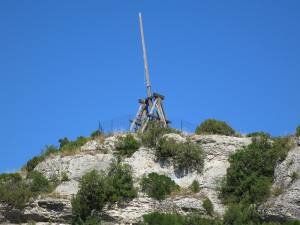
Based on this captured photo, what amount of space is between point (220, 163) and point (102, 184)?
5898 millimetres

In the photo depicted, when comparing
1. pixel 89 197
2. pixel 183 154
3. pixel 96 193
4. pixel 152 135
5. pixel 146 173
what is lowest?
pixel 89 197

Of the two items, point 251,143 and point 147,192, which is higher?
point 251,143

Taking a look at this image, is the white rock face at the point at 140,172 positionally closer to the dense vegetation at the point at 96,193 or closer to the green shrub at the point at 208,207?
the green shrub at the point at 208,207

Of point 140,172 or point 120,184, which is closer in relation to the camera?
point 120,184

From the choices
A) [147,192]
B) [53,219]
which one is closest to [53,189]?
[53,219]

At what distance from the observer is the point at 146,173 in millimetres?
34562

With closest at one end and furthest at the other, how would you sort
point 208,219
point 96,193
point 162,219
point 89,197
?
point 162,219
point 208,219
point 96,193
point 89,197

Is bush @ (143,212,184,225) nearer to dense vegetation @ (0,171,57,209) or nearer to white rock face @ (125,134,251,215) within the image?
white rock face @ (125,134,251,215)

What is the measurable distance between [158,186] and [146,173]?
149 centimetres

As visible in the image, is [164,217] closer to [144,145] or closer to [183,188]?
[183,188]

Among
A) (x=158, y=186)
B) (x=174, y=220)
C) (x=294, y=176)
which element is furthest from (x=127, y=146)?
(x=294, y=176)

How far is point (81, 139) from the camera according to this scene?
3844cm

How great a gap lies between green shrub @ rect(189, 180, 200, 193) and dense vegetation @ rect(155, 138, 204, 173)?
979 millimetres

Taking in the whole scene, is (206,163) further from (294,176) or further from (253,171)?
(294,176)
